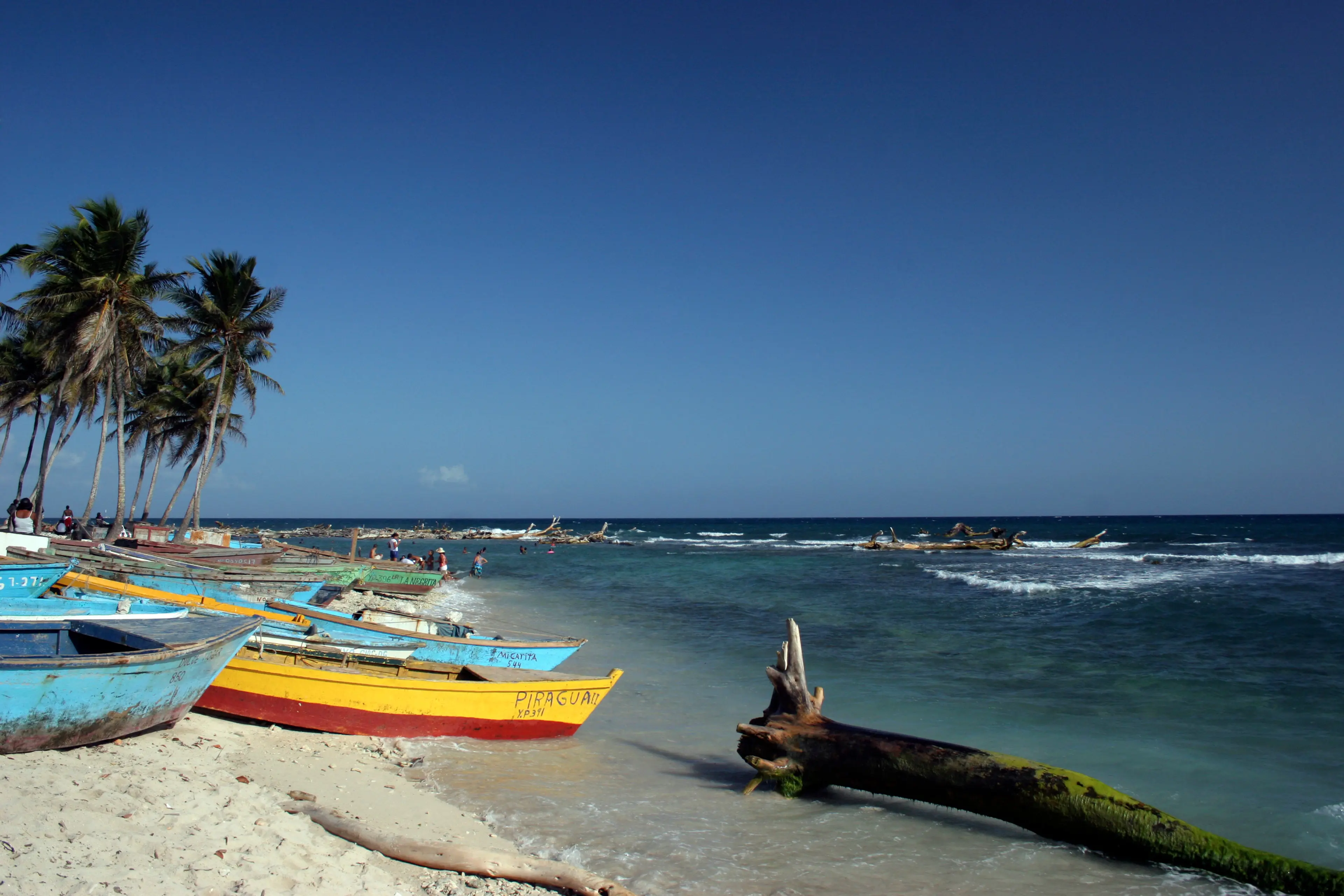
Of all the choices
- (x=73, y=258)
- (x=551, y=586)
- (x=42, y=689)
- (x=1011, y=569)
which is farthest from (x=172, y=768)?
(x=1011, y=569)

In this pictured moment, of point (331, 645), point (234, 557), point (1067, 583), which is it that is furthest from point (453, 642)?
point (1067, 583)

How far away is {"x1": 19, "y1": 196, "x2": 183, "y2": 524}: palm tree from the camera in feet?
73.3

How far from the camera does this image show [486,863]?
17.8 feet

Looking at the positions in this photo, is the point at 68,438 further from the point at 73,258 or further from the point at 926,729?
the point at 926,729

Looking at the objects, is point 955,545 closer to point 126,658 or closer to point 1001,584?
point 1001,584

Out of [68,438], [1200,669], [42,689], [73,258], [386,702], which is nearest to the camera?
[42,689]

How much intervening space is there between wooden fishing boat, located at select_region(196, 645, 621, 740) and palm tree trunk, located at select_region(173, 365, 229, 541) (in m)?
19.2

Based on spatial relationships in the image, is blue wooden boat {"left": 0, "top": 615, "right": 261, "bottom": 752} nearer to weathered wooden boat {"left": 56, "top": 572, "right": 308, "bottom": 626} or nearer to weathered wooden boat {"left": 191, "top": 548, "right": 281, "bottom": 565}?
weathered wooden boat {"left": 56, "top": 572, "right": 308, "bottom": 626}

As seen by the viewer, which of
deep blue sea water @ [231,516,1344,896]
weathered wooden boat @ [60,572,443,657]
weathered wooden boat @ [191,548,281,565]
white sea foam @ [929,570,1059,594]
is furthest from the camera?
white sea foam @ [929,570,1059,594]

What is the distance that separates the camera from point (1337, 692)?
1195 cm

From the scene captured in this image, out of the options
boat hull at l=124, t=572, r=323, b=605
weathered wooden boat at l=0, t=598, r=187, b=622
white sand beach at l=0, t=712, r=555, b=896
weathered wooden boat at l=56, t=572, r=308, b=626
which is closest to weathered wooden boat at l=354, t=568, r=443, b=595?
boat hull at l=124, t=572, r=323, b=605

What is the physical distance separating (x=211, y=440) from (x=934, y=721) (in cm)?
2817

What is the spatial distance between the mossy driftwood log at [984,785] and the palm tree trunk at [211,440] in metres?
23.8

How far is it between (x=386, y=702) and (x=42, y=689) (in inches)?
133
